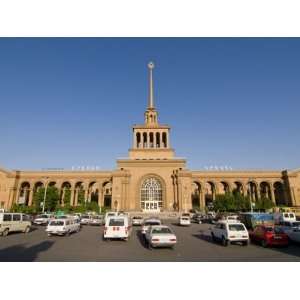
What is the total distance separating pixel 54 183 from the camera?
196 ft

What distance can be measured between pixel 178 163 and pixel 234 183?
1610 cm

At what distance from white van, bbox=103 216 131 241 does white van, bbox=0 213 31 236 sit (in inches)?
349

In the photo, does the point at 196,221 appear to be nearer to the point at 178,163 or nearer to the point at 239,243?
the point at 178,163

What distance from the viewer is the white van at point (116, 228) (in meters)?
16.1

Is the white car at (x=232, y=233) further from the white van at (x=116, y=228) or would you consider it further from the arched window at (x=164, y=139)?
the arched window at (x=164, y=139)

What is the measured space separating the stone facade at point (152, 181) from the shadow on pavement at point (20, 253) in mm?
36084

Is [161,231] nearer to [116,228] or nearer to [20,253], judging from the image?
[116,228]

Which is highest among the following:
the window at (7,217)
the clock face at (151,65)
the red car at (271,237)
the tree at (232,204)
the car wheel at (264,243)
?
the clock face at (151,65)

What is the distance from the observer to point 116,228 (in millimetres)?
16297

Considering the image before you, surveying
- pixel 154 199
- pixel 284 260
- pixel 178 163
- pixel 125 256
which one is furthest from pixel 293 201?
pixel 125 256

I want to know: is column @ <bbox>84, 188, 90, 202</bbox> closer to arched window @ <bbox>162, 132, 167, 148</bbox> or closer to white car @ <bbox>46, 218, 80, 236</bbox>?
arched window @ <bbox>162, 132, 167, 148</bbox>

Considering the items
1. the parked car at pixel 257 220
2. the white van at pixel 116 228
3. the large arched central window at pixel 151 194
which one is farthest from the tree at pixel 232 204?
the white van at pixel 116 228

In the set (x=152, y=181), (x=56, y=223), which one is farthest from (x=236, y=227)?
(x=152, y=181)

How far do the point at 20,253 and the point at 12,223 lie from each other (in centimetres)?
958
